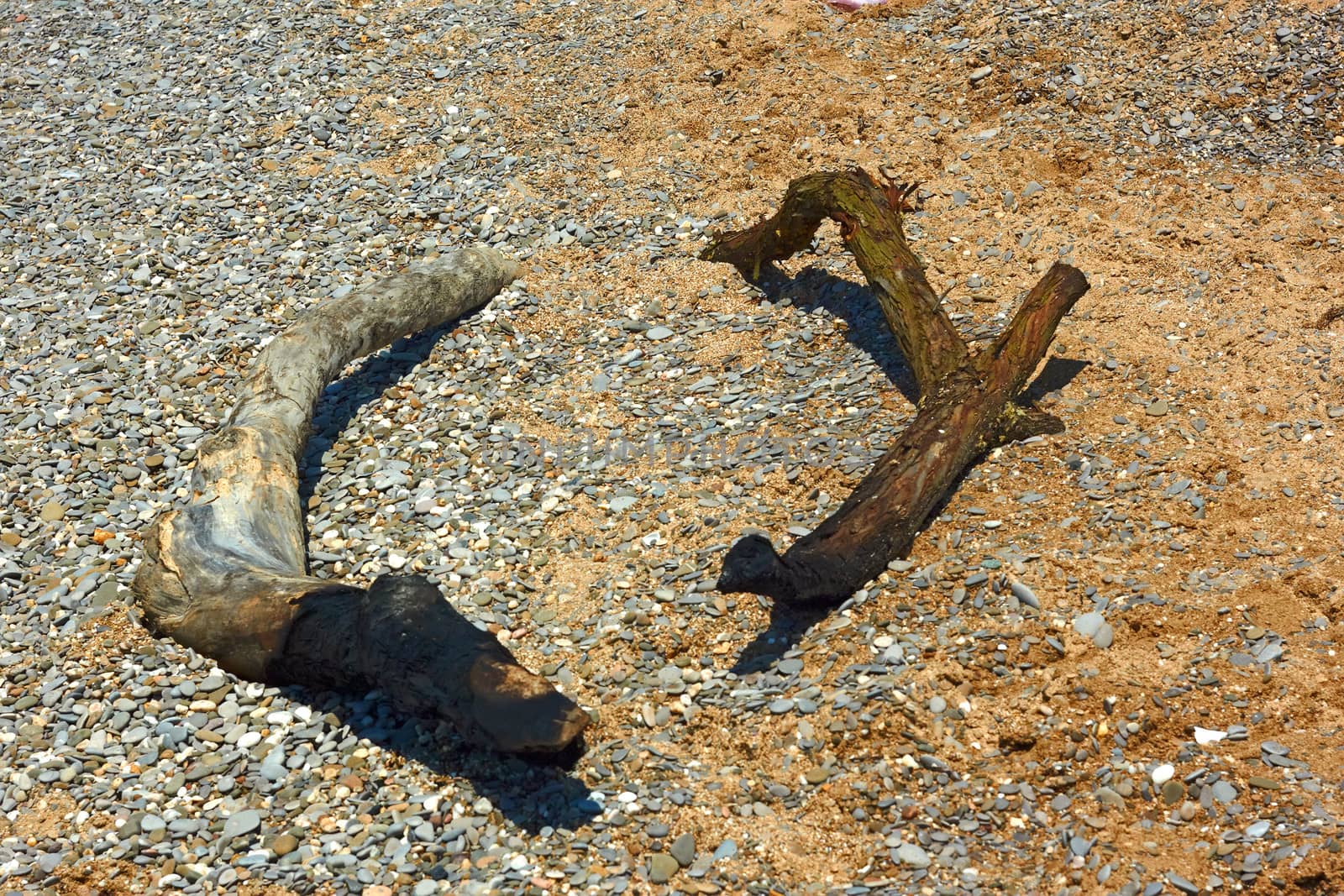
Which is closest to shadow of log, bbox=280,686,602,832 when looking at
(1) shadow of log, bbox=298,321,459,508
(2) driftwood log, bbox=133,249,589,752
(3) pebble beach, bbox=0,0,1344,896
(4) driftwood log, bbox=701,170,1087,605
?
(3) pebble beach, bbox=0,0,1344,896

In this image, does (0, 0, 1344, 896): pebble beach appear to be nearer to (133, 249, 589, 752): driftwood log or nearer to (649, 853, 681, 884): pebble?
(649, 853, 681, 884): pebble

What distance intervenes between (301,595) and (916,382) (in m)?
3.38

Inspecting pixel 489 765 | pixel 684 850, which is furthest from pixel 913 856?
pixel 489 765

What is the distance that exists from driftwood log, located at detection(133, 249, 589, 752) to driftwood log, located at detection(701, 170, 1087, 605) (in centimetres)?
101

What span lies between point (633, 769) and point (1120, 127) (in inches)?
249

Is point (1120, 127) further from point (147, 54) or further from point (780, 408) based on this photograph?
point (147, 54)

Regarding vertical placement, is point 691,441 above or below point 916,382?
below

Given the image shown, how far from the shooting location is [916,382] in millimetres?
6129

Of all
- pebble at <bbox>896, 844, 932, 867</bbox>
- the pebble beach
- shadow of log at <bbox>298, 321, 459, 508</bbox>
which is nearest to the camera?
pebble at <bbox>896, 844, 932, 867</bbox>

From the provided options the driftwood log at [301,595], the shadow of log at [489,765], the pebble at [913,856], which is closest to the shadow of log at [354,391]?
the driftwood log at [301,595]

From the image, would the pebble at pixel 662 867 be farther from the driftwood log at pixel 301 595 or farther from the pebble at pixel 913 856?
the pebble at pixel 913 856

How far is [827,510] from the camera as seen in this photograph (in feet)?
18.2

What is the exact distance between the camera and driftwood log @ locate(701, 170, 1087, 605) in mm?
4770

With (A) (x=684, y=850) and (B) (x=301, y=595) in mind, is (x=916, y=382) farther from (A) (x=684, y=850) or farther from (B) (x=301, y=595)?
(B) (x=301, y=595)
